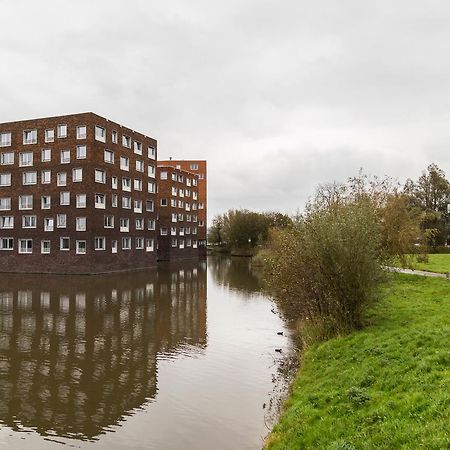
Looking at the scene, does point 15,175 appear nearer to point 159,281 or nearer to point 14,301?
point 159,281

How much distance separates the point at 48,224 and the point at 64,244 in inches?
124

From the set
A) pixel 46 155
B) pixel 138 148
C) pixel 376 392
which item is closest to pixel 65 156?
pixel 46 155

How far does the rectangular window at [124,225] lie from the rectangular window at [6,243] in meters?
12.2

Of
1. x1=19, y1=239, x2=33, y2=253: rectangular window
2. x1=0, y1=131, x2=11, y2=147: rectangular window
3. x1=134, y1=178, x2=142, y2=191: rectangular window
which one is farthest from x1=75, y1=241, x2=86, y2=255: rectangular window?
x1=0, y1=131, x2=11, y2=147: rectangular window

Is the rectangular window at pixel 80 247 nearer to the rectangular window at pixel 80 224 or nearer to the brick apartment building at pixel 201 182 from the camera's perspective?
the rectangular window at pixel 80 224

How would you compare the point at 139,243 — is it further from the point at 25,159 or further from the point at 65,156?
the point at 25,159

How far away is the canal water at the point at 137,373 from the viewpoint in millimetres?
10508

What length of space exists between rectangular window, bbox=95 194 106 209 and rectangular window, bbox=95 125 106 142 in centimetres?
601

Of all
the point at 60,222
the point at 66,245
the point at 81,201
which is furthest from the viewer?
the point at 60,222

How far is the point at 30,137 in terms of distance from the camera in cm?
5031

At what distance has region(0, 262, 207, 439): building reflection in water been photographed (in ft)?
38.1

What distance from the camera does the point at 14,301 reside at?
29344mm

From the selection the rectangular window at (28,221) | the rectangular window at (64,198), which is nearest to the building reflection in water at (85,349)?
the rectangular window at (64,198)

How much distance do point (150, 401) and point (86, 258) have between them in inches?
1446
